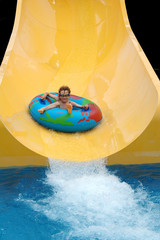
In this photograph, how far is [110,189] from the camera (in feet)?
11.0

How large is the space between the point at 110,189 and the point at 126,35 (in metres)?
2.71

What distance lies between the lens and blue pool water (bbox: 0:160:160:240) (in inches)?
108

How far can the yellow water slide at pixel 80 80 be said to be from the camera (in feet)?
12.3

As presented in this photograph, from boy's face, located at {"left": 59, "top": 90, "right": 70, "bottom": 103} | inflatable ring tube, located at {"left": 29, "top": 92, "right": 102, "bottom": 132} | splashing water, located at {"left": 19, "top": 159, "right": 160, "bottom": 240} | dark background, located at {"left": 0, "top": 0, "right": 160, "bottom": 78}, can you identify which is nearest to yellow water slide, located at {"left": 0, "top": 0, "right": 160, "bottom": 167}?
inflatable ring tube, located at {"left": 29, "top": 92, "right": 102, "bottom": 132}

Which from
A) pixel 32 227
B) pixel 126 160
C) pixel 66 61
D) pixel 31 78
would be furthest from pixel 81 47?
pixel 32 227

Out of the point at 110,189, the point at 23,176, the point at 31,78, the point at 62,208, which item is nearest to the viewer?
the point at 62,208

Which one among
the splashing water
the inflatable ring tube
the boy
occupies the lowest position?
the splashing water

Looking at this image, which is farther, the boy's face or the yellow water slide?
the boy's face

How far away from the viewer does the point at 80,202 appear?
3.14 metres

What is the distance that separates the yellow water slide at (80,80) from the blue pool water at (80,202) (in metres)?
0.14

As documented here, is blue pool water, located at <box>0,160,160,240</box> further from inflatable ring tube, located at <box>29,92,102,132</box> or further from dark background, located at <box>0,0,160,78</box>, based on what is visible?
dark background, located at <box>0,0,160,78</box>

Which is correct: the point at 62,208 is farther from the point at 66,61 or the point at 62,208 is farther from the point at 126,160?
the point at 66,61

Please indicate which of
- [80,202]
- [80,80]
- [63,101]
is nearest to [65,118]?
[63,101]

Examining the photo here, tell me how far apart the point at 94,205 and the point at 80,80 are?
2.44 m
